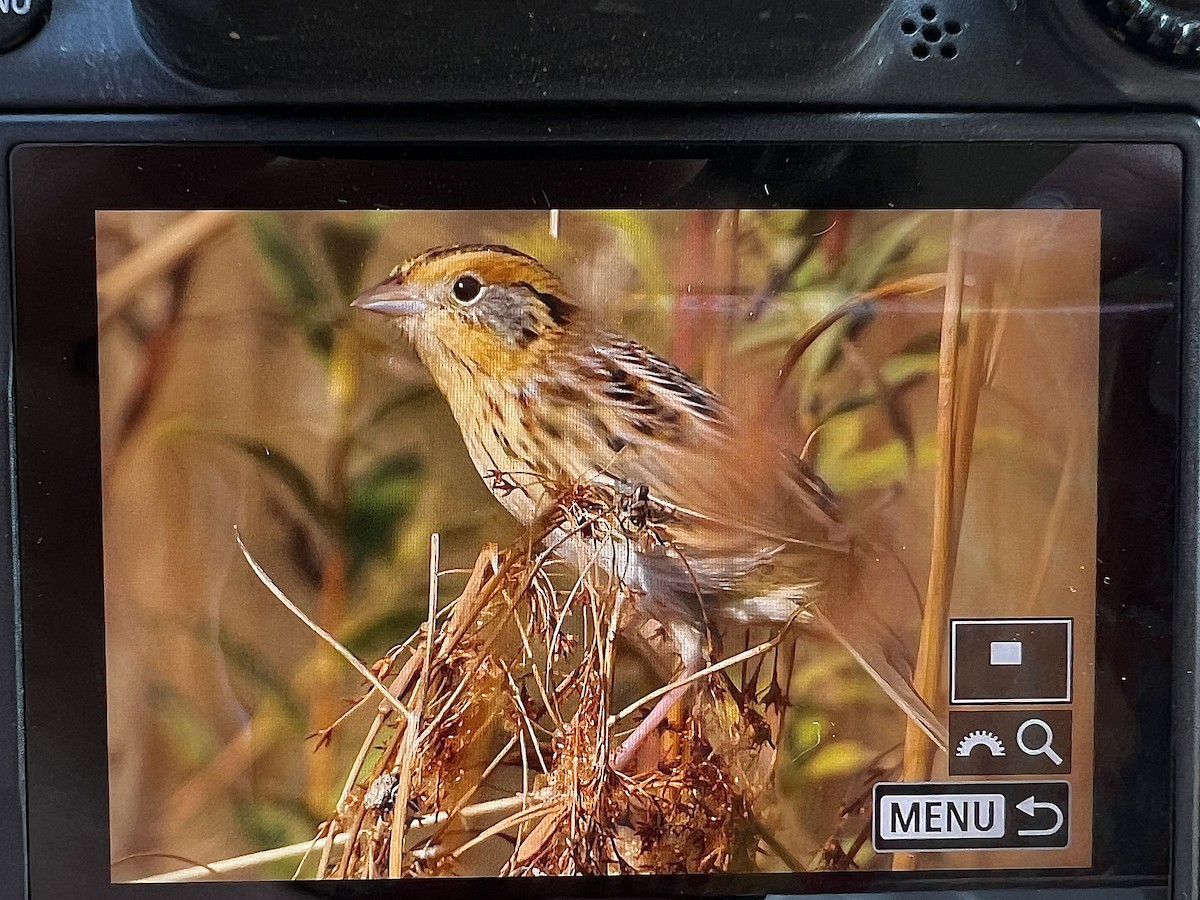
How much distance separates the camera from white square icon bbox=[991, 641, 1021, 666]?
0.38m

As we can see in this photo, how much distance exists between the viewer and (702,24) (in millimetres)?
335

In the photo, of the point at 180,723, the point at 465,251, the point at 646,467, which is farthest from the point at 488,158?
the point at 180,723

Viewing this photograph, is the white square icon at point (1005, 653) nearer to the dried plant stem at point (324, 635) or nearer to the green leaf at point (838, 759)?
the green leaf at point (838, 759)

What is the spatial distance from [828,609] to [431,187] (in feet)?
0.77

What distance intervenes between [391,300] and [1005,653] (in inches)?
11.4

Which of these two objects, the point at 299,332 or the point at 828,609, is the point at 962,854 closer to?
the point at 828,609

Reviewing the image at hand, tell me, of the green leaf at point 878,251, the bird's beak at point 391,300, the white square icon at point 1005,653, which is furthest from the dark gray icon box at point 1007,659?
the bird's beak at point 391,300

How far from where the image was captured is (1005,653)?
14.9 inches

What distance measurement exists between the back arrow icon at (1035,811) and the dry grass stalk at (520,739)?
0.36 ft

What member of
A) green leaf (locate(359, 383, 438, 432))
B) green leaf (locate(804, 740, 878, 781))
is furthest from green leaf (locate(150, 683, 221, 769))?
green leaf (locate(804, 740, 878, 781))

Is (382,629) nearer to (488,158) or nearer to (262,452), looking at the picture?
(262,452)

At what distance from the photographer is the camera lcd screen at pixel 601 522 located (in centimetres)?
37

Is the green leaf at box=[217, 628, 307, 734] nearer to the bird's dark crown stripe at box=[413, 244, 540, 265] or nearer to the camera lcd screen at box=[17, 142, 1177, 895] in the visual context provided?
the camera lcd screen at box=[17, 142, 1177, 895]

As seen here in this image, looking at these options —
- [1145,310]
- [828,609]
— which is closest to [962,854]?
[828,609]
